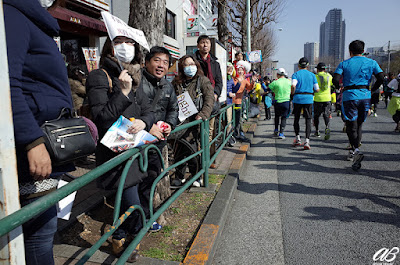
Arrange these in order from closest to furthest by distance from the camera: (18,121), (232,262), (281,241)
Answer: (18,121)
(232,262)
(281,241)

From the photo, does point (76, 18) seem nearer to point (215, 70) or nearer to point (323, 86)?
point (215, 70)

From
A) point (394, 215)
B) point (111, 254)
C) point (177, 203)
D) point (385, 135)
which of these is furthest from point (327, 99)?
point (111, 254)

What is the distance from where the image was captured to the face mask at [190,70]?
3941 millimetres

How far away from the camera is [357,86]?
5176 mm

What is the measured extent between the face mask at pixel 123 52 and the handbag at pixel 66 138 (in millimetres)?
830

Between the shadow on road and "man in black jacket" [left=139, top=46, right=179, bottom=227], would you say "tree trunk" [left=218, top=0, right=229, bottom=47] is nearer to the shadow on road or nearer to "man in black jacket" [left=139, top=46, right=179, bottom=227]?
the shadow on road

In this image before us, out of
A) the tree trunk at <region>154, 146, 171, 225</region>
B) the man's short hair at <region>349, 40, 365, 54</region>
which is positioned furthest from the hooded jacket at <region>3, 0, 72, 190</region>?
the man's short hair at <region>349, 40, 365, 54</region>

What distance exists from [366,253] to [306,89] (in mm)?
4811

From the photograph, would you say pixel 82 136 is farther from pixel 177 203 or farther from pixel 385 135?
pixel 385 135

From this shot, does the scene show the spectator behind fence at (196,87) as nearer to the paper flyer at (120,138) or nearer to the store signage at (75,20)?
the paper flyer at (120,138)

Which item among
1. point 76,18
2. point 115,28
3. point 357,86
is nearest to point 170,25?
point 76,18

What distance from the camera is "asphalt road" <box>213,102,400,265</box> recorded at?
106 inches

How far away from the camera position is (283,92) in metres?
8.12

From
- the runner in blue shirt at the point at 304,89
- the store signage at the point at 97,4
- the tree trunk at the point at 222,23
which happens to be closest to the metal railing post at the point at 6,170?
the runner in blue shirt at the point at 304,89
